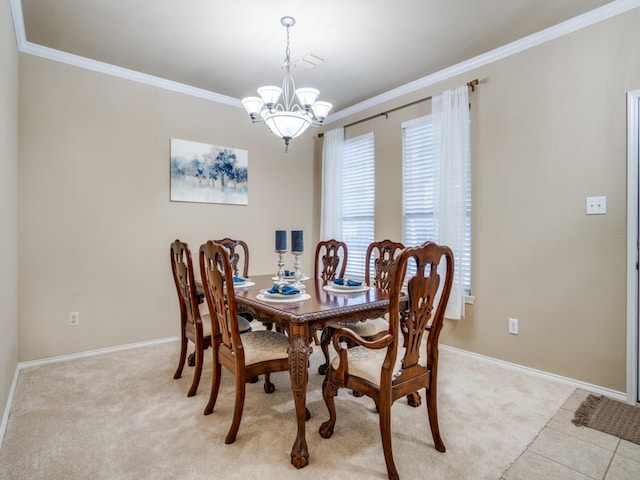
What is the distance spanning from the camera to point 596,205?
2.51m

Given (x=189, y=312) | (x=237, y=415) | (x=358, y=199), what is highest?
(x=358, y=199)

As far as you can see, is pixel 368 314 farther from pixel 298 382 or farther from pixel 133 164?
pixel 133 164

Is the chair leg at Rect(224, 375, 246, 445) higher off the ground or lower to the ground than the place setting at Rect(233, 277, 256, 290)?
lower

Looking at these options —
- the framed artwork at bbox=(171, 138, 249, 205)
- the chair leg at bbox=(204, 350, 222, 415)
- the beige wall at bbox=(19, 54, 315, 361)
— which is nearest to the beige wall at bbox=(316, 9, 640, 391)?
the chair leg at bbox=(204, 350, 222, 415)

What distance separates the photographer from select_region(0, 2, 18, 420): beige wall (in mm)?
2061

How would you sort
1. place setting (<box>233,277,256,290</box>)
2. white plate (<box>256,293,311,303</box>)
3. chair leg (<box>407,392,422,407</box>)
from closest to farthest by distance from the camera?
white plate (<box>256,293,311,303</box>) → chair leg (<box>407,392,422,407</box>) → place setting (<box>233,277,256,290</box>)

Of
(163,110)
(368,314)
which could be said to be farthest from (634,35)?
(163,110)

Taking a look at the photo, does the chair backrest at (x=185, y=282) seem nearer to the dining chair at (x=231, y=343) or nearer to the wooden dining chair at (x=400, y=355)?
the dining chair at (x=231, y=343)

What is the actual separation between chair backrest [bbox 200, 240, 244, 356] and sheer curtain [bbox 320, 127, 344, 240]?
2.40 m

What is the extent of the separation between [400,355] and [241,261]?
267cm

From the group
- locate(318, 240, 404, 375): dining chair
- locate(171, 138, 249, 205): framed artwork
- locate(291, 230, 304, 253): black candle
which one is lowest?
locate(318, 240, 404, 375): dining chair

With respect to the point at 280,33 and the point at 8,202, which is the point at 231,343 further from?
the point at 280,33

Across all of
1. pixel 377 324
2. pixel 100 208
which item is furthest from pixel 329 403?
pixel 100 208

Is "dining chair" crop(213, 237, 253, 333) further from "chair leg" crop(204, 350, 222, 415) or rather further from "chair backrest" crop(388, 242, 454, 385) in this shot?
"chair backrest" crop(388, 242, 454, 385)
